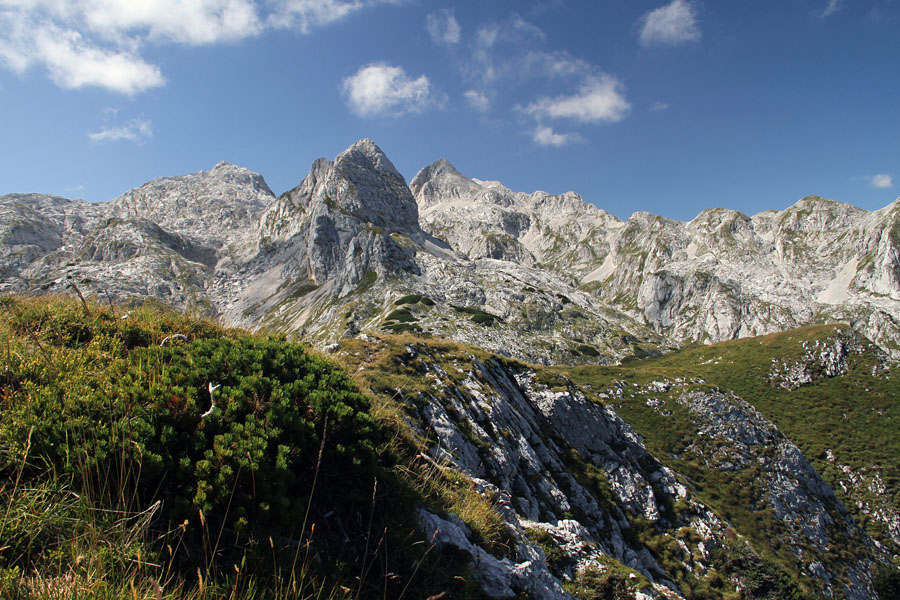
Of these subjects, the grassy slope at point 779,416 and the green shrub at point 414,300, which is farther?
the green shrub at point 414,300

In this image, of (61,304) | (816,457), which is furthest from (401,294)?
(61,304)

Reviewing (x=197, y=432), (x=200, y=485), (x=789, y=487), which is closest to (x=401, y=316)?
(x=789, y=487)

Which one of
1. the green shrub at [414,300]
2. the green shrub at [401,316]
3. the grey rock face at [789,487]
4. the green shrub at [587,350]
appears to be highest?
the green shrub at [414,300]

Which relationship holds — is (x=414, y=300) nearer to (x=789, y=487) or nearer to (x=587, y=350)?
(x=587, y=350)

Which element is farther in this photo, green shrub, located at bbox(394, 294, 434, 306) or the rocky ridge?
green shrub, located at bbox(394, 294, 434, 306)

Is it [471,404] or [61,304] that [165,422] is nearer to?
[61,304]

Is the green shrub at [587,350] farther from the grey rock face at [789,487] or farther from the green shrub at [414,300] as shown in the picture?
the grey rock face at [789,487]

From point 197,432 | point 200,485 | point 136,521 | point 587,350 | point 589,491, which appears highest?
point 587,350

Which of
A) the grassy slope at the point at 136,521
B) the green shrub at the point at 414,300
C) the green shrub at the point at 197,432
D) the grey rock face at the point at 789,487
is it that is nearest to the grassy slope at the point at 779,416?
the grey rock face at the point at 789,487

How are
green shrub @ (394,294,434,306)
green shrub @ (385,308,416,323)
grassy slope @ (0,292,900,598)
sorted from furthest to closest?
green shrub @ (394,294,434,306) → green shrub @ (385,308,416,323) → grassy slope @ (0,292,900,598)

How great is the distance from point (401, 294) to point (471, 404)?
499 feet

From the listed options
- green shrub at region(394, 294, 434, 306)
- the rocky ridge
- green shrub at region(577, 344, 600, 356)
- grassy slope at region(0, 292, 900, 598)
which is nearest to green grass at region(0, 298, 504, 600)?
grassy slope at region(0, 292, 900, 598)

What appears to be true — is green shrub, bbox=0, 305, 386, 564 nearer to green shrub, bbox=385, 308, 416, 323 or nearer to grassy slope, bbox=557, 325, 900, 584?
grassy slope, bbox=557, 325, 900, 584

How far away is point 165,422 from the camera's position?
558 centimetres
